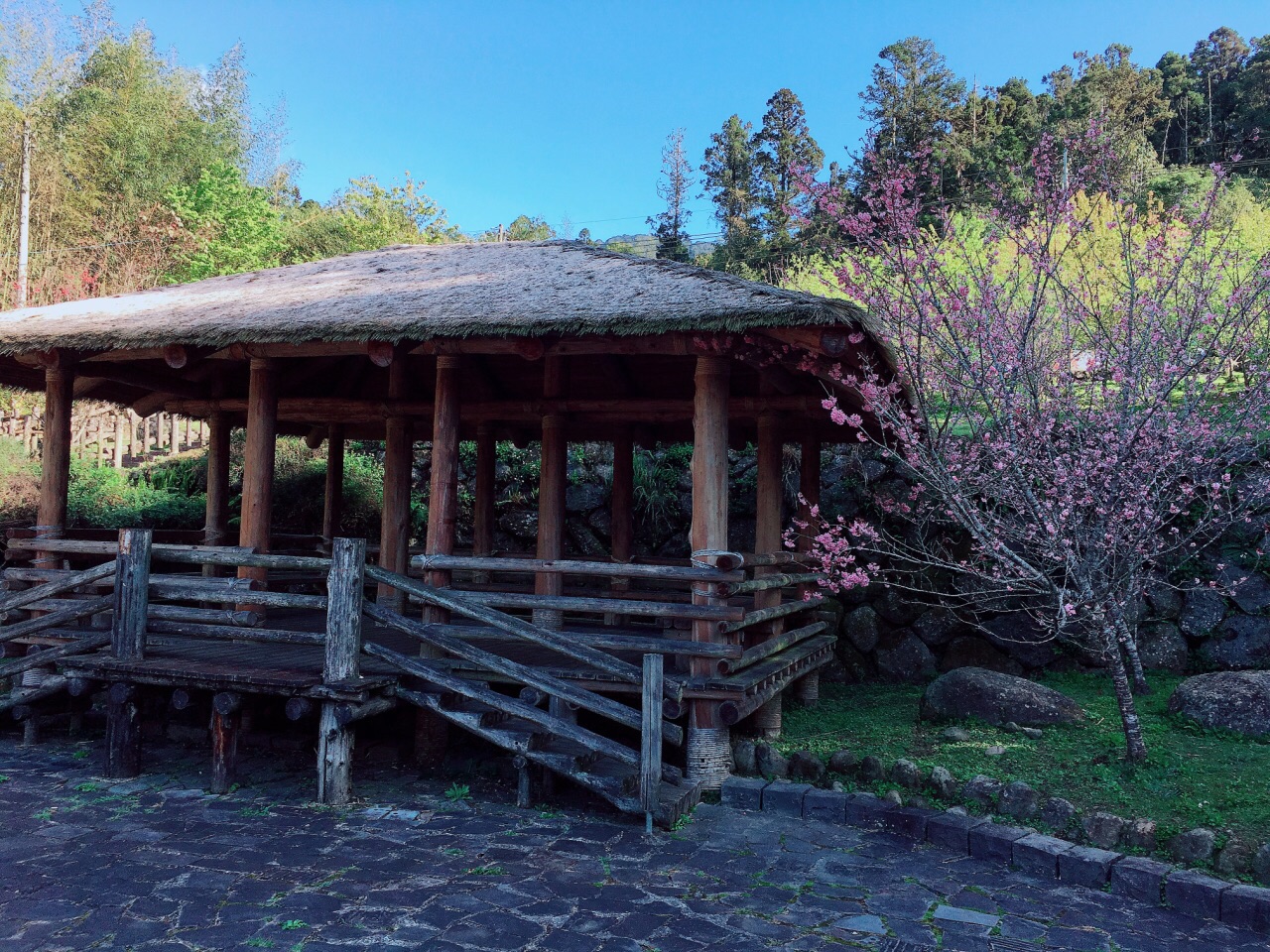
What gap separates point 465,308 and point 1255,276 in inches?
240

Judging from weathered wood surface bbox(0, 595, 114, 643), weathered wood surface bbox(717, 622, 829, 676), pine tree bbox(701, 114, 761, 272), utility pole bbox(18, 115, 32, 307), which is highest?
pine tree bbox(701, 114, 761, 272)

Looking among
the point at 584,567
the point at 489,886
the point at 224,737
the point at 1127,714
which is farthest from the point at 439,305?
the point at 1127,714

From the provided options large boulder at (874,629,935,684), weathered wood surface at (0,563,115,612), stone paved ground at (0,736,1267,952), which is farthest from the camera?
large boulder at (874,629,935,684)

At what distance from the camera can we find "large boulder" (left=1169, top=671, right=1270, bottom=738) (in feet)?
21.6

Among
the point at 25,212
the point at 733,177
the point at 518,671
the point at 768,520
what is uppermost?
the point at 733,177

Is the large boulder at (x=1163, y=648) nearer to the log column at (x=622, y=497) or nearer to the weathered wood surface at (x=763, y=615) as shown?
the weathered wood surface at (x=763, y=615)

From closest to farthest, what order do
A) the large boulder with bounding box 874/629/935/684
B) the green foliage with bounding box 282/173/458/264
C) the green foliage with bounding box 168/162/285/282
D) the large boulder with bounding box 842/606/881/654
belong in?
the large boulder with bounding box 874/629/935/684 → the large boulder with bounding box 842/606/881/654 → the green foliage with bounding box 168/162/285/282 → the green foliage with bounding box 282/173/458/264

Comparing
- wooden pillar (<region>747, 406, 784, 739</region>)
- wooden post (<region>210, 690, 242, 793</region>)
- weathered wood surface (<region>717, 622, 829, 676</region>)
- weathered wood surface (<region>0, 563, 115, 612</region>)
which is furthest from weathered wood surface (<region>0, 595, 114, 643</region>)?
wooden pillar (<region>747, 406, 784, 739</region>)

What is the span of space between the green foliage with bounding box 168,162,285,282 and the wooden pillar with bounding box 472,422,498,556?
1215 centimetres

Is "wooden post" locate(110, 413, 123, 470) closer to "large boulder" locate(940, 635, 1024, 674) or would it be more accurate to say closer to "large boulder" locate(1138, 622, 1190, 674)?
"large boulder" locate(940, 635, 1024, 674)

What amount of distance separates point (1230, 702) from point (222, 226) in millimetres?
21004

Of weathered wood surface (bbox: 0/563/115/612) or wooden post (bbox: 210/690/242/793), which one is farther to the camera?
weathered wood surface (bbox: 0/563/115/612)

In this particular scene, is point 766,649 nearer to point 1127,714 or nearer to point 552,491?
point 552,491

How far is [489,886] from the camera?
4.57 metres
